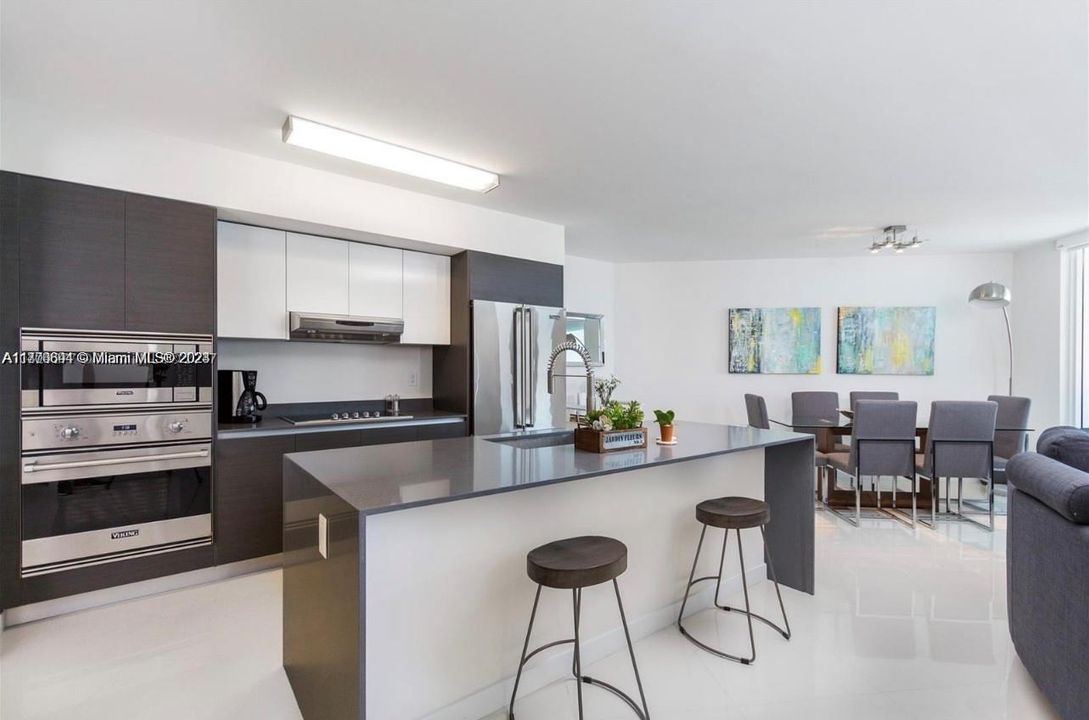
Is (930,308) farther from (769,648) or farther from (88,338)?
(88,338)

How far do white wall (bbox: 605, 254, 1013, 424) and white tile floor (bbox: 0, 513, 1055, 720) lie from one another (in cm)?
353

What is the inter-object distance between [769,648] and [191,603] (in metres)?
2.92

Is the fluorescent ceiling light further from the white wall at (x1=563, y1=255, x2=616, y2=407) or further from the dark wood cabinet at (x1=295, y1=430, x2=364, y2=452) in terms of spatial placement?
the white wall at (x1=563, y1=255, x2=616, y2=407)

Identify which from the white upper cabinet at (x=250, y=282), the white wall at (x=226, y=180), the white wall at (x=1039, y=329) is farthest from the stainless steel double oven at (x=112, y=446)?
the white wall at (x=1039, y=329)

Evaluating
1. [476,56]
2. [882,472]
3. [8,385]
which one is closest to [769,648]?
[882,472]

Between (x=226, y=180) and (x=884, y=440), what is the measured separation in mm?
4984

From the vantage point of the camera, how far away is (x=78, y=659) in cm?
231

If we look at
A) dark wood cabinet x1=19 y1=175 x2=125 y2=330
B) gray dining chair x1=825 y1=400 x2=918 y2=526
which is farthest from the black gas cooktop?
gray dining chair x1=825 y1=400 x2=918 y2=526

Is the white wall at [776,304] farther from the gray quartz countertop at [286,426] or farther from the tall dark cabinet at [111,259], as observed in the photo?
the tall dark cabinet at [111,259]

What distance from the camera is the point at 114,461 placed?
109 inches

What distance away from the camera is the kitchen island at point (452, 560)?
5.32 ft

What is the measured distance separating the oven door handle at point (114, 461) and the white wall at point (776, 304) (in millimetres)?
4244

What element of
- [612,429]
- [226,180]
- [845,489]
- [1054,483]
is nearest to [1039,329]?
[845,489]

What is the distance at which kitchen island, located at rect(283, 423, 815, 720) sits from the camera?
1.62 metres
